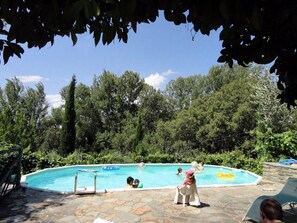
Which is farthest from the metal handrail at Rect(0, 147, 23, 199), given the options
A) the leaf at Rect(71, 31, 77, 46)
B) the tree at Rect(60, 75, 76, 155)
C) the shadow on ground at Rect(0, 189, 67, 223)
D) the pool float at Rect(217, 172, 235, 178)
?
the tree at Rect(60, 75, 76, 155)

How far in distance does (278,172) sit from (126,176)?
8846mm

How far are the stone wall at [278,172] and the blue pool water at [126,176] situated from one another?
197 cm

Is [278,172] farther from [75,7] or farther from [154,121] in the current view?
[154,121]

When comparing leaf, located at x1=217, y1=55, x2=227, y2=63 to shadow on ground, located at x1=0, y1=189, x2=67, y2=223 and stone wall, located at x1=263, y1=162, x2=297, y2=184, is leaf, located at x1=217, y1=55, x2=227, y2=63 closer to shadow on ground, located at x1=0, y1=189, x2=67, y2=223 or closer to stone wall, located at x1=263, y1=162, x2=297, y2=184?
shadow on ground, located at x1=0, y1=189, x2=67, y2=223

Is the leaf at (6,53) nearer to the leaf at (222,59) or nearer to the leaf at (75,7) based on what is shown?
the leaf at (75,7)

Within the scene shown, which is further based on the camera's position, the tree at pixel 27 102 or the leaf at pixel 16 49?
the tree at pixel 27 102

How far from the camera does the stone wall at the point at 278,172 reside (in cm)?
960

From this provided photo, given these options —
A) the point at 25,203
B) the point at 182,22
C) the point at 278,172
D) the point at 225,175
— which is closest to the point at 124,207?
the point at 25,203

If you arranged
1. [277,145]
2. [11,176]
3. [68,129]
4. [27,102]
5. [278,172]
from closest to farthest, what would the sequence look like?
[11,176], [278,172], [277,145], [68,129], [27,102]

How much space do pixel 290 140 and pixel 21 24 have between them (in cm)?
1361

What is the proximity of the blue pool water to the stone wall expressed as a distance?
77.6 inches

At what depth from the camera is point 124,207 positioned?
675 cm

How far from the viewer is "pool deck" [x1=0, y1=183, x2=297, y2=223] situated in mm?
5926

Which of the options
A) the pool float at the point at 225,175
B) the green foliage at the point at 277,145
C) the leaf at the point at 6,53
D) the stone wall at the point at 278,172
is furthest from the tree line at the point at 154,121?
the leaf at the point at 6,53
